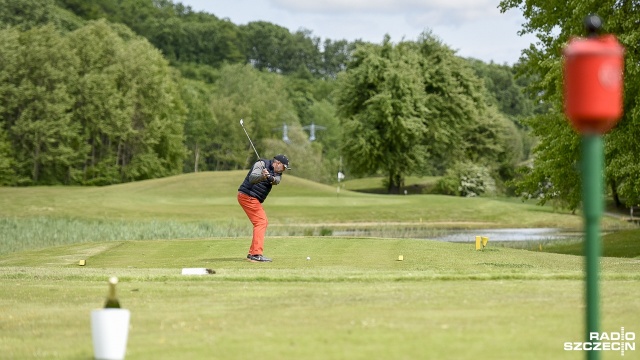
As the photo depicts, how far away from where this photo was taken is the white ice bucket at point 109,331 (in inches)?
354

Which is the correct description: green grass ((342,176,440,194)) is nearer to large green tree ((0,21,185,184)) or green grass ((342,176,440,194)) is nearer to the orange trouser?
large green tree ((0,21,185,184))

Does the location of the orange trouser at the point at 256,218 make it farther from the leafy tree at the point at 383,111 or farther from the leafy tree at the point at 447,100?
the leafy tree at the point at 447,100

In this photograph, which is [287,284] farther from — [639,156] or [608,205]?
[608,205]

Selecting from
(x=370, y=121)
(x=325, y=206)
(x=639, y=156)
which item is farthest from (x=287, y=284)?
(x=370, y=121)

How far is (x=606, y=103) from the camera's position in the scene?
6781 mm

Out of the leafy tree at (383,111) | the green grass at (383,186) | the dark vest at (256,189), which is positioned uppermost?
the leafy tree at (383,111)

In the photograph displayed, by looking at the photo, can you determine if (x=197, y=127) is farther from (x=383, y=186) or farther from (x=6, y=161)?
(x=6, y=161)

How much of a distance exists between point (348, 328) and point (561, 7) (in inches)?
1098

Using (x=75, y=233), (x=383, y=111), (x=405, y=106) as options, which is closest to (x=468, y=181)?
(x=405, y=106)

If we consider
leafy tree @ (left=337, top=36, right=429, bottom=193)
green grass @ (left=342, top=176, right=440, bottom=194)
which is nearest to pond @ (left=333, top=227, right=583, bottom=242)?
leafy tree @ (left=337, top=36, right=429, bottom=193)

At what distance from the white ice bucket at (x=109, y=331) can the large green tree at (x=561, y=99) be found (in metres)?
23.6

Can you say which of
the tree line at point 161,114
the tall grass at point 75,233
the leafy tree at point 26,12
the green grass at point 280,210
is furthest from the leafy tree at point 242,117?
the tall grass at point 75,233

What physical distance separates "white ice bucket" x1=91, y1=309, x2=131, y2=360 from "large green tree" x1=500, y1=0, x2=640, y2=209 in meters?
23.6

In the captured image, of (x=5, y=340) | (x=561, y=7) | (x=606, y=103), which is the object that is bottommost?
(x=5, y=340)
